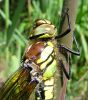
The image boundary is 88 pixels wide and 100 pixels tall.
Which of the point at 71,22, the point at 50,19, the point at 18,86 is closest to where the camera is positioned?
the point at 71,22

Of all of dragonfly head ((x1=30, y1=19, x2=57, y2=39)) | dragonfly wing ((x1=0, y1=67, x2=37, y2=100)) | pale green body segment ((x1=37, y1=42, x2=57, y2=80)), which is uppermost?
dragonfly head ((x1=30, y1=19, x2=57, y2=39))

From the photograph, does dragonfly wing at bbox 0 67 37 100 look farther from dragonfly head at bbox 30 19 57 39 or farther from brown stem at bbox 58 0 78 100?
brown stem at bbox 58 0 78 100

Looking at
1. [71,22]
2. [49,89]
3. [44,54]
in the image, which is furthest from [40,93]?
[71,22]

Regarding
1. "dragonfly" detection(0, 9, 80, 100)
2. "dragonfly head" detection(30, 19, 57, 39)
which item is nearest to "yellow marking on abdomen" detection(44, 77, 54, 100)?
"dragonfly" detection(0, 9, 80, 100)

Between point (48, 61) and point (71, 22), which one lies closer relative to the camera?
point (71, 22)

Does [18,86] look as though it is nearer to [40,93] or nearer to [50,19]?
[40,93]

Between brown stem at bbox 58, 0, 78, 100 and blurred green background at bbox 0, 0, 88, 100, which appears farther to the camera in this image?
blurred green background at bbox 0, 0, 88, 100

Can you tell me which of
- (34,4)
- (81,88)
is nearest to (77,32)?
(34,4)

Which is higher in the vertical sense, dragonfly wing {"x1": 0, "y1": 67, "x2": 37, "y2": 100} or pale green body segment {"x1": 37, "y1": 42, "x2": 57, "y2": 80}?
pale green body segment {"x1": 37, "y1": 42, "x2": 57, "y2": 80}
